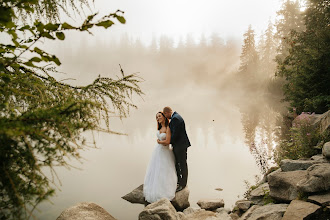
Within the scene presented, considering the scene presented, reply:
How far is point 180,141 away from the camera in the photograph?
673 centimetres

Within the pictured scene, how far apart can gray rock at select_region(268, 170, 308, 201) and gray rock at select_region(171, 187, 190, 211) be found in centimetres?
266

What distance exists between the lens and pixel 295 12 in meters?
35.3

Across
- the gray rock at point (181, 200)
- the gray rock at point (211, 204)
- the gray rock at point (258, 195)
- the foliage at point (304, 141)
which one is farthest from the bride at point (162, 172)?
the foliage at point (304, 141)

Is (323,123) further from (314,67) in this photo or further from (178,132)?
(314,67)

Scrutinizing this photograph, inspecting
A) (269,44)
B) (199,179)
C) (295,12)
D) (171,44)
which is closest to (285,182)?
(199,179)

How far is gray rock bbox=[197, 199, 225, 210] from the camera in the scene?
598cm

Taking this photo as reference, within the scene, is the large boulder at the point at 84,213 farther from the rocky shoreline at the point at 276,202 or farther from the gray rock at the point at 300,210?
the gray rock at the point at 300,210

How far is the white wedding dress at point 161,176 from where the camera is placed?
6.47 meters

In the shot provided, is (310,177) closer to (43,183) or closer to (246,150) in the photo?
(43,183)

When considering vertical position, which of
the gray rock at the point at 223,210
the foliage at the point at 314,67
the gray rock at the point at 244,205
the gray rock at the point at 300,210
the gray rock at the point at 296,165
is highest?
the foliage at the point at 314,67

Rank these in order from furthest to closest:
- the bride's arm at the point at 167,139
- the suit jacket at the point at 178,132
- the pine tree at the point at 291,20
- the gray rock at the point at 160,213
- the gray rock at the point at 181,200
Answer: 1. the pine tree at the point at 291,20
2. the bride's arm at the point at 167,139
3. the suit jacket at the point at 178,132
4. the gray rock at the point at 181,200
5. the gray rock at the point at 160,213

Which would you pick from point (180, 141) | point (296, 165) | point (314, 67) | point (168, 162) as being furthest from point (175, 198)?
point (314, 67)

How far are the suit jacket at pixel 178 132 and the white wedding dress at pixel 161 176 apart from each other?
1.12ft

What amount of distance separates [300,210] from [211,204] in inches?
117
